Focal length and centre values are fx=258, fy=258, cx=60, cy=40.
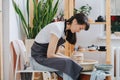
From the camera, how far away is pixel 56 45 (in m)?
2.66

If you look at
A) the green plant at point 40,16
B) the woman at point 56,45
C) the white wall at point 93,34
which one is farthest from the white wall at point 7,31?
the white wall at point 93,34

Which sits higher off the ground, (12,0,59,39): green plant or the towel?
(12,0,59,39): green plant

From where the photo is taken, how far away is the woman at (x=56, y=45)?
8.58 ft

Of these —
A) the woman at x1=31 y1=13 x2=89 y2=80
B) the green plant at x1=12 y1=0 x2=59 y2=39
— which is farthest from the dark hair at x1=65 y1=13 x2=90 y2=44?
the green plant at x1=12 y1=0 x2=59 y2=39

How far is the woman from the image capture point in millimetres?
2614

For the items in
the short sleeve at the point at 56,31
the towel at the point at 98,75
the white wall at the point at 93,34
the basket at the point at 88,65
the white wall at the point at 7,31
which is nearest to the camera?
the short sleeve at the point at 56,31

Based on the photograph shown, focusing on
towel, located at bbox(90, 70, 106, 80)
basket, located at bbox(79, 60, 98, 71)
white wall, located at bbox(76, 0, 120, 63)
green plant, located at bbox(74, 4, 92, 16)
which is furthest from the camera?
white wall, located at bbox(76, 0, 120, 63)

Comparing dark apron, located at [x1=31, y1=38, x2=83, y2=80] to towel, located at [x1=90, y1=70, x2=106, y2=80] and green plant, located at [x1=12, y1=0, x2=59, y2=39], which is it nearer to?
towel, located at [x1=90, y1=70, x2=106, y2=80]

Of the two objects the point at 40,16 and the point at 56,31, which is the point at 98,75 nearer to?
the point at 56,31

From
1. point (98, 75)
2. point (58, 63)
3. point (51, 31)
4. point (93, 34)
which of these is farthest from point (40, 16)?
point (98, 75)

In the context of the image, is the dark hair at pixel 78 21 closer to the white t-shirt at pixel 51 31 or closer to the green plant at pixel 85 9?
the white t-shirt at pixel 51 31

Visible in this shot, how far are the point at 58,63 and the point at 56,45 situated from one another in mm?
186

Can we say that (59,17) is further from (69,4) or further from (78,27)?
(78,27)

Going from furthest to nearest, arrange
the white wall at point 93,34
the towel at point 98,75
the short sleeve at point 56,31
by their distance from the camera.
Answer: the white wall at point 93,34 → the towel at point 98,75 → the short sleeve at point 56,31
